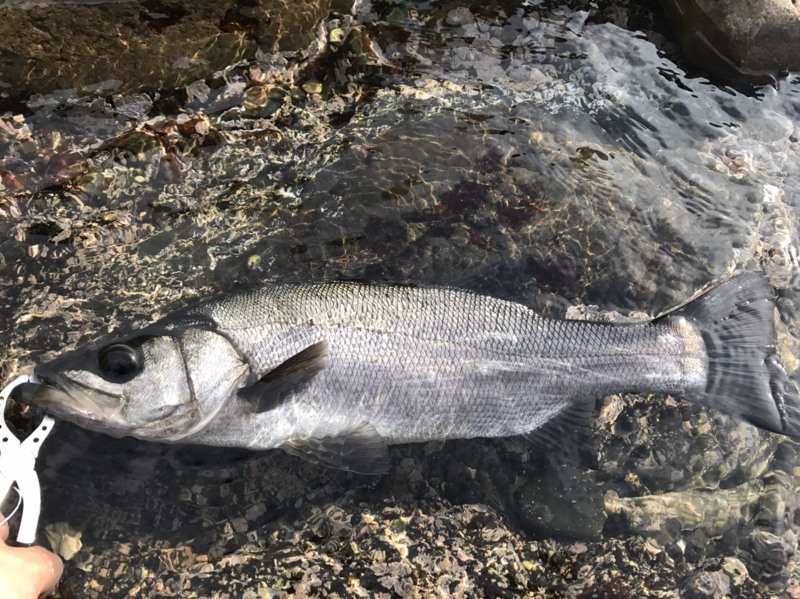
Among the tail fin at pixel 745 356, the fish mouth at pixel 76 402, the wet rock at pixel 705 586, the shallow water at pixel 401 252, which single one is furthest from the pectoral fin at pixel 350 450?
the wet rock at pixel 705 586

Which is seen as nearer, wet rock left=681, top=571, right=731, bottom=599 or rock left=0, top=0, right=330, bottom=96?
wet rock left=681, top=571, right=731, bottom=599

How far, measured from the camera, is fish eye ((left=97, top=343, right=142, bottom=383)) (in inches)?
115

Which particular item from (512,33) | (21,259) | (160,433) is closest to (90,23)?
(21,259)

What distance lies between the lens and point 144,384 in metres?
2.95

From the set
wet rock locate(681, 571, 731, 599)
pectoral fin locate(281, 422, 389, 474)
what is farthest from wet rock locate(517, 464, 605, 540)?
pectoral fin locate(281, 422, 389, 474)

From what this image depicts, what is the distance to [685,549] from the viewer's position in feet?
12.9

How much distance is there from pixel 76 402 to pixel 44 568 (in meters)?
0.85

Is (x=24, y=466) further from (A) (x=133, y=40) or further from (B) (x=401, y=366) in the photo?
(A) (x=133, y=40)

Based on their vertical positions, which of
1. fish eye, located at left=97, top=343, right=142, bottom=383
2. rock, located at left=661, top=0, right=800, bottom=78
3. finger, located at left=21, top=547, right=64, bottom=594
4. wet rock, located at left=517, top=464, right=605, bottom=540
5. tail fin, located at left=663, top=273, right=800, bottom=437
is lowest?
wet rock, located at left=517, top=464, right=605, bottom=540

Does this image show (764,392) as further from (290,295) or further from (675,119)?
(290,295)

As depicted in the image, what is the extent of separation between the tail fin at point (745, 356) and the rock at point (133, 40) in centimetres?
364

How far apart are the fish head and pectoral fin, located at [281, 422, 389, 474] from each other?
547 millimetres

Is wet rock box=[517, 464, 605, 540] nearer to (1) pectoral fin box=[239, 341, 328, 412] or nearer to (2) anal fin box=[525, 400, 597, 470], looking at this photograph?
(2) anal fin box=[525, 400, 597, 470]

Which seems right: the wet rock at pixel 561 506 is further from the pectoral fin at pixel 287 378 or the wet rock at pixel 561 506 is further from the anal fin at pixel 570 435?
the pectoral fin at pixel 287 378
